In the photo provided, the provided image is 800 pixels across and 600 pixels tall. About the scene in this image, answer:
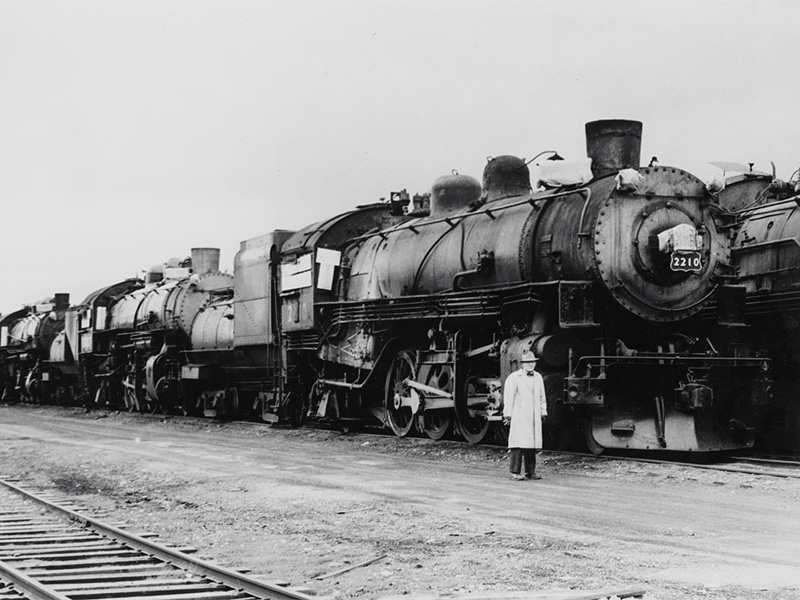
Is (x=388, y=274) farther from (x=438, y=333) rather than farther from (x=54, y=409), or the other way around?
(x=54, y=409)

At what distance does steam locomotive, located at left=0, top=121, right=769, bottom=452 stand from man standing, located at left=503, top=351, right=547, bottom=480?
621 millimetres

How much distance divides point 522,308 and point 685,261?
2118mm

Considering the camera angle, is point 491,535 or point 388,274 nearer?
point 491,535

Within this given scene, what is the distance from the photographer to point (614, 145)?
43.0 feet

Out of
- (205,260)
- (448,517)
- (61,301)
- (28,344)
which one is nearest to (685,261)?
(448,517)

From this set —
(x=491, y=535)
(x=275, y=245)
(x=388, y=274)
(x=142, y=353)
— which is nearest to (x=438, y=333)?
(x=388, y=274)

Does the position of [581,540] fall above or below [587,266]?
below

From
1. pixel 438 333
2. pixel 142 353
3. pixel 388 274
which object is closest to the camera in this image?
pixel 438 333

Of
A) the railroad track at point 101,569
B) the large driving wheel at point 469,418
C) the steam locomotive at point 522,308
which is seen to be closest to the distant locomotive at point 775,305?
the steam locomotive at point 522,308

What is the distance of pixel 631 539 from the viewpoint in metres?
7.40

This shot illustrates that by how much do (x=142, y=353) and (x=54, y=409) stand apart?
24.3ft

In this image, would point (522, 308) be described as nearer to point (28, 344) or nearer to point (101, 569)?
point (101, 569)

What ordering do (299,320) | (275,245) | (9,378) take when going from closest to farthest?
(299,320) → (275,245) → (9,378)

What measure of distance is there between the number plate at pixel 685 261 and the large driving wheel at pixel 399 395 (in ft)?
15.4
